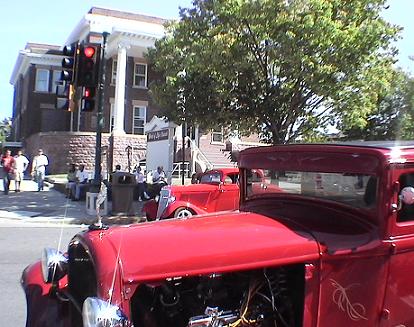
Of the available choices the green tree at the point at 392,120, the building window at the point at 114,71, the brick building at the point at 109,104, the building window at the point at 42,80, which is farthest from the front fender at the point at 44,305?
the building window at the point at 42,80

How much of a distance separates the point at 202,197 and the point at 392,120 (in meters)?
13.5

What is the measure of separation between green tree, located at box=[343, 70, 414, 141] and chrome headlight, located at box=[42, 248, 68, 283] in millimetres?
19609

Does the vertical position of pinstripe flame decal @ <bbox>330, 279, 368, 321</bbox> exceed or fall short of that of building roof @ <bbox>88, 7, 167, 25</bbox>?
it falls short

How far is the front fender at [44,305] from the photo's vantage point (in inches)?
134

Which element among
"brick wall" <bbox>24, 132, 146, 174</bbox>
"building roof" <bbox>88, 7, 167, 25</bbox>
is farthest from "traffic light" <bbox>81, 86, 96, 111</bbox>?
"building roof" <bbox>88, 7, 167, 25</bbox>

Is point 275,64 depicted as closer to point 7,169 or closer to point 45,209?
point 45,209

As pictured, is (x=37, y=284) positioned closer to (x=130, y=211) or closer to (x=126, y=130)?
(x=130, y=211)

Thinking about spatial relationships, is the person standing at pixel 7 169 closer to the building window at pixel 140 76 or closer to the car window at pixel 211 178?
the car window at pixel 211 178

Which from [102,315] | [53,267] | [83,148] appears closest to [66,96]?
[53,267]

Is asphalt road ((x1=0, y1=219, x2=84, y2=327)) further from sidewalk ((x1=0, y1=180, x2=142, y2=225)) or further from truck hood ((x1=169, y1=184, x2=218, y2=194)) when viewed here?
truck hood ((x1=169, y1=184, x2=218, y2=194))

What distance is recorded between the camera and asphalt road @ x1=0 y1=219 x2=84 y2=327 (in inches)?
215

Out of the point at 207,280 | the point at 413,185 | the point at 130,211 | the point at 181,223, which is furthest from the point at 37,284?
the point at 130,211

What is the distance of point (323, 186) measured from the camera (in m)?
3.40

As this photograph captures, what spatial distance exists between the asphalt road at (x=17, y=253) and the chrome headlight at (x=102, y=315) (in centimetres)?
259
